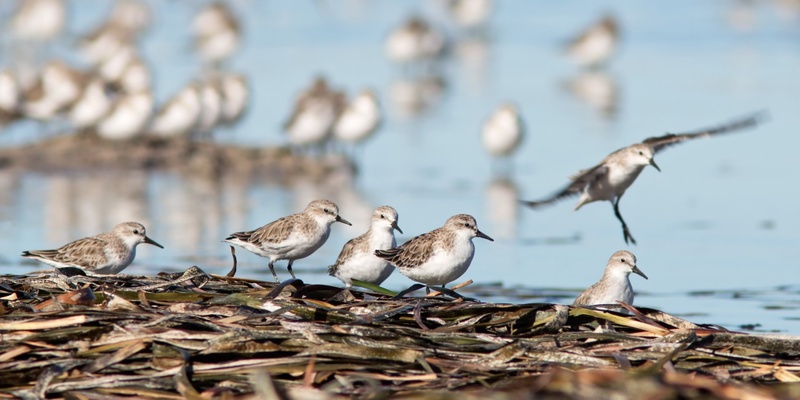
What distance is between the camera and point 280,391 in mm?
4102

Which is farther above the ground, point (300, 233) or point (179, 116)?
point (179, 116)

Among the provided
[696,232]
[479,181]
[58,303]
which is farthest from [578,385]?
[479,181]

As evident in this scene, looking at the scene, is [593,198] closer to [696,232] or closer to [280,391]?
[696,232]

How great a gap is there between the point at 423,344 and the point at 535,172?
947 cm

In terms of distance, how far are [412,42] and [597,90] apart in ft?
13.6

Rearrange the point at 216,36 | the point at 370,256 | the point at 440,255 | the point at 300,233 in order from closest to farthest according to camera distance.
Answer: the point at 440,255
the point at 370,256
the point at 300,233
the point at 216,36

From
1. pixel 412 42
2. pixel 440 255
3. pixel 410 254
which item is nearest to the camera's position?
pixel 440 255

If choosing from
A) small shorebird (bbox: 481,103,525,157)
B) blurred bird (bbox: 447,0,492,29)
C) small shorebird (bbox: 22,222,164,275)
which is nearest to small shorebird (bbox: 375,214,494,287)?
small shorebird (bbox: 22,222,164,275)

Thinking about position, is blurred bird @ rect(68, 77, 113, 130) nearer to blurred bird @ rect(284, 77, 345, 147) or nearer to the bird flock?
the bird flock

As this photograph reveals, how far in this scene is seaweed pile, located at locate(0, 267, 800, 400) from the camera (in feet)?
15.4

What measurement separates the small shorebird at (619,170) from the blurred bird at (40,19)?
20149 millimetres

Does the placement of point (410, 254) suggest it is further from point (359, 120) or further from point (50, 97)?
point (50, 97)

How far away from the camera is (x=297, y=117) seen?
644 inches

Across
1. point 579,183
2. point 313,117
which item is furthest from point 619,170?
point 313,117
